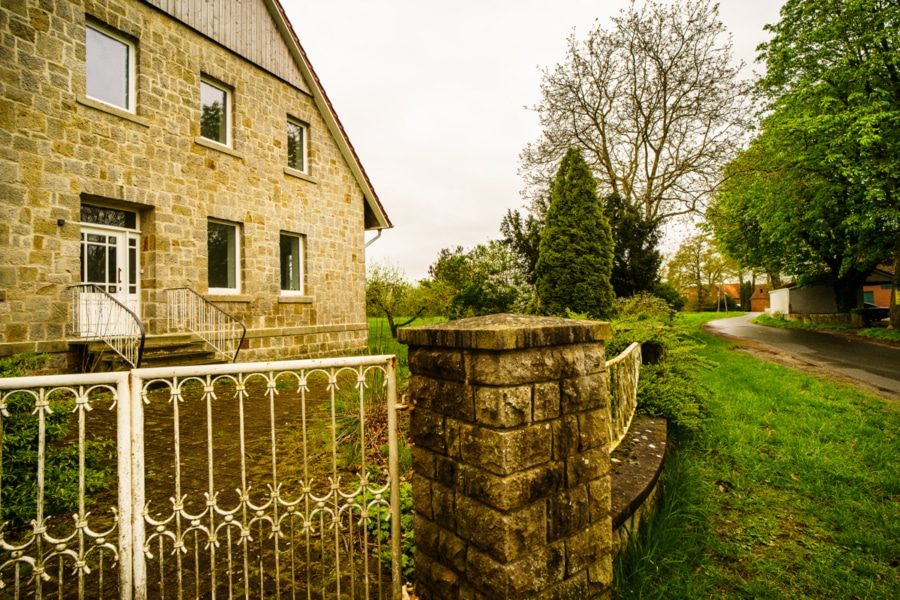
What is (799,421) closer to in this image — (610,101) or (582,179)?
(582,179)

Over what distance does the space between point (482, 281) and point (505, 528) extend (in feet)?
28.9

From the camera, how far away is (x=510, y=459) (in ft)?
5.21

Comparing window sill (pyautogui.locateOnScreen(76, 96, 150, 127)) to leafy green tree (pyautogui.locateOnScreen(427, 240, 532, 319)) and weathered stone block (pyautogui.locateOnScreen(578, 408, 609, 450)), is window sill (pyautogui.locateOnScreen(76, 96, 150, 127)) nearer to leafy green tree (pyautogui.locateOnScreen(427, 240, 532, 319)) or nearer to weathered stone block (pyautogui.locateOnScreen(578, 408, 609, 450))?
leafy green tree (pyautogui.locateOnScreen(427, 240, 532, 319))

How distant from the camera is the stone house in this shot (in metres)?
6.33

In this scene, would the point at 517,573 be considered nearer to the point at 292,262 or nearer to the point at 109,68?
the point at 109,68

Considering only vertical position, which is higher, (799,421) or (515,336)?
(515,336)

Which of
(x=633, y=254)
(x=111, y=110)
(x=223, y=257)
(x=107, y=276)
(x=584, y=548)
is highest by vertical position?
(x=111, y=110)

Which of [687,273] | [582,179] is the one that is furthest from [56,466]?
[687,273]

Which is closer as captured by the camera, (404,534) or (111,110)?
(404,534)

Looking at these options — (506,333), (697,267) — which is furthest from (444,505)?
(697,267)

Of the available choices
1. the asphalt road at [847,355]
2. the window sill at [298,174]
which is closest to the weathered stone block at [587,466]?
the asphalt road at [847,355]

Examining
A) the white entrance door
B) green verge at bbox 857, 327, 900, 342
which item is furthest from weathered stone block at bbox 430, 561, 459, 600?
green verge at bbox 857, 327, 900, 342

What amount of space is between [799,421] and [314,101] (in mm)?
11793

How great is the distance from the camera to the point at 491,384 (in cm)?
163
